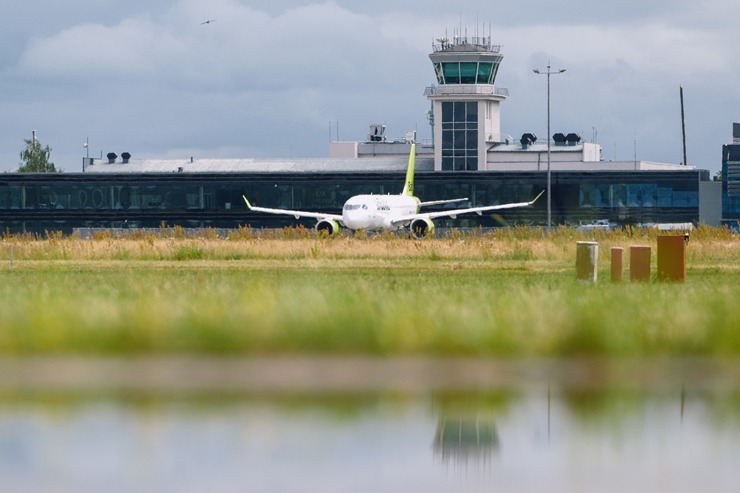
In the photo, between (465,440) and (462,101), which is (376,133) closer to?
(462,101)

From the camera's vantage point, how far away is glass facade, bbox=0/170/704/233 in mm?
116688

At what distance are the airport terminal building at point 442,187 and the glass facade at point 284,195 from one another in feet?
0.26

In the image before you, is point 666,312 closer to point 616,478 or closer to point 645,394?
point 645,394

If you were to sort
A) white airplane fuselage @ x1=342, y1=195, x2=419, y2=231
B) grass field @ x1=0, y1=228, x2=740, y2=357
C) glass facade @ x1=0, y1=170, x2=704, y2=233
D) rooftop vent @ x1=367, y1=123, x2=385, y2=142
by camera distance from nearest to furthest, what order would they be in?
grass field @ x1=0, y1=228, x2=740, y2=357 < white airplane fuselage @ x1=342, y1=195, x2=419, y2=231 < glass facade @ x1=0, y1=170, x2=704, y2=233 < rooftop vent @ x1=367, y1=123, x2=385, y2=142

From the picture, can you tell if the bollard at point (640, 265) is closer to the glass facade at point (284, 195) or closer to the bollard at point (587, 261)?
the bollard at point (587, 261)

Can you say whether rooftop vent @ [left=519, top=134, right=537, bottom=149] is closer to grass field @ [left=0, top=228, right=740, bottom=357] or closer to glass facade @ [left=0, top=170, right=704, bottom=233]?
glass facade @ [left=0, top=170, right=704, bottom=233]

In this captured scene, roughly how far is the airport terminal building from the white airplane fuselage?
31.4m

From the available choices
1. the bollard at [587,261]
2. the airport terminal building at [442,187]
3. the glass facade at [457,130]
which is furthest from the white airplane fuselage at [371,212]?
the glass facade at [457,130]

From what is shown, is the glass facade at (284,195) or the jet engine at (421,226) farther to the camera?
the glass facade at (284,195)

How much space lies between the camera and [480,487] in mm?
12023

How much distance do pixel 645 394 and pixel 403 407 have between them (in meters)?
2.85

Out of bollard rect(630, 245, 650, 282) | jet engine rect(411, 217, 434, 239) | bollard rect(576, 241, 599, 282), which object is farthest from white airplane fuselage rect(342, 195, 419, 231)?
bollard rect(630, 245, 650, 282)

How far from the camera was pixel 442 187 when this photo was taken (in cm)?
12000

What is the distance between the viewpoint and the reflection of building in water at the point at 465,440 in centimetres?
1334
